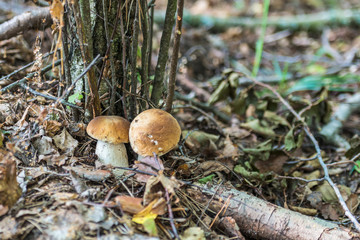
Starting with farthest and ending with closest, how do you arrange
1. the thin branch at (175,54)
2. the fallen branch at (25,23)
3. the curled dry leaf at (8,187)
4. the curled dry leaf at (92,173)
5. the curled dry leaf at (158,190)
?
1. the fallen branch at (25,23)
2. the thin branch at (175,54)
3. the curled dry leaf at (92,173)
4. the curled dry leaf at (158,190)
5. the curled dry leaf at (8,187)

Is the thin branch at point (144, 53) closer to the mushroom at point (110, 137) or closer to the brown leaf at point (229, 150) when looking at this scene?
the mushroom at point (110, 137)

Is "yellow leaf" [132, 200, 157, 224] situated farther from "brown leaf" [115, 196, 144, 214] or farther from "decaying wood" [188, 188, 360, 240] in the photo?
"decaying wood" [188, 188, 360, 240]

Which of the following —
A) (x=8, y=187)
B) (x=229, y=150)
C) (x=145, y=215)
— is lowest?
(x=229, y=150)

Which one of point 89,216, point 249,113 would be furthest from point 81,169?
point 249,113

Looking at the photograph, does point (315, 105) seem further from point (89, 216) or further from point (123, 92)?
point (89, 216)

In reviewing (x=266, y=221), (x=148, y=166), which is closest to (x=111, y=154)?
(x=148, y=166)

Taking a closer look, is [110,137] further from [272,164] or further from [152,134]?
[272,164]

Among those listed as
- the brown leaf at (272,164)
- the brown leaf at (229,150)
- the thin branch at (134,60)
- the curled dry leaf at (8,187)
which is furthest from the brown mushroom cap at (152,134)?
the brown leaf at (272,164)
